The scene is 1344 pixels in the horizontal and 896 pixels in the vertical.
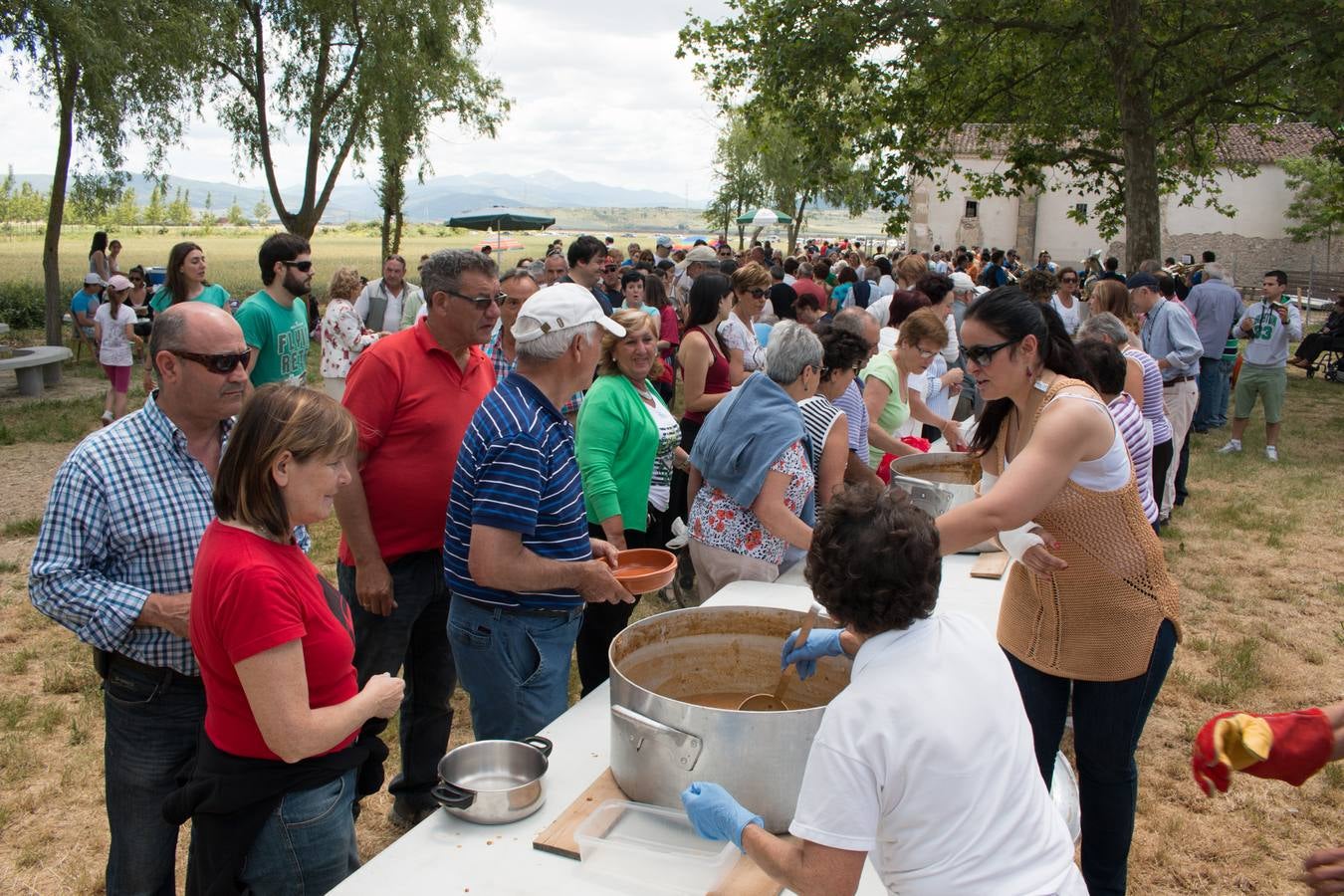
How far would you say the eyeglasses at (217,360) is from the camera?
216cm

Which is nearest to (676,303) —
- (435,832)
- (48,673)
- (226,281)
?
(48,673)

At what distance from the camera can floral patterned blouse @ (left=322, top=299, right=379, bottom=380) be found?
6707 mm

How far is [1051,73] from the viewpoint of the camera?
14.1 m

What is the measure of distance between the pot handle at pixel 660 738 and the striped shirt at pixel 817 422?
1.78 metres

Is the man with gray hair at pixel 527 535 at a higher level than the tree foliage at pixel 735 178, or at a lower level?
lower

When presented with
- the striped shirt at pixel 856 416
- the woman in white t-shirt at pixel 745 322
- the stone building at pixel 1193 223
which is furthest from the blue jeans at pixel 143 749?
the stone building at pixel 1193 223

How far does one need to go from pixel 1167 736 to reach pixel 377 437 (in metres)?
3.63

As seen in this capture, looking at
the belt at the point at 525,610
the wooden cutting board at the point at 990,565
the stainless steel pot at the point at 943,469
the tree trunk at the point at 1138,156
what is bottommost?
the wooden cutting board at the point at 990,565

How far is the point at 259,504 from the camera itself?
5.70ft

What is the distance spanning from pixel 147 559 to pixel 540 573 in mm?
863

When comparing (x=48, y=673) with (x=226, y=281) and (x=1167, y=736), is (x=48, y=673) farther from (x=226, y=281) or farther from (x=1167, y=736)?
(x=226, y=281)

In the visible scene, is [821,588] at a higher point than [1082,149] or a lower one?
lower

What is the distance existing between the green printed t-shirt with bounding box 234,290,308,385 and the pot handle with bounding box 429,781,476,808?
288cm

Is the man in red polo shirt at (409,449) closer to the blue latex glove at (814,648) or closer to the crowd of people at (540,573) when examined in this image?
the crowd of people at (540,573)
